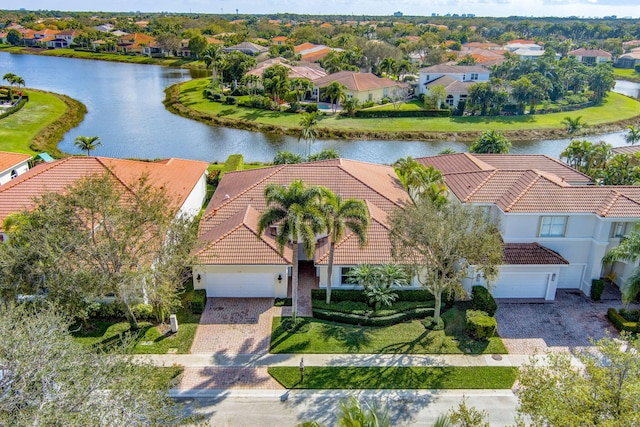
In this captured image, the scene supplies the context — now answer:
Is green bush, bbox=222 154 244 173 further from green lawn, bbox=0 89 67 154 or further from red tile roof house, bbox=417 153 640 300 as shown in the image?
green lawn, bbox=0 89 67 154

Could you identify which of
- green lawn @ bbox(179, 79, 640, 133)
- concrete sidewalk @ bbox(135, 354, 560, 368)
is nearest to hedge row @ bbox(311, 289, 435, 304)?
concrete sidewalk @ bbox(135, 354, 560, 368)

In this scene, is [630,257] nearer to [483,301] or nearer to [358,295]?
[483,301]

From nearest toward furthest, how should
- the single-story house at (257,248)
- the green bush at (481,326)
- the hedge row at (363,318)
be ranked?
the green bush at (481,326) → the hedge row at (363,318) → the single-story house at (257,248)

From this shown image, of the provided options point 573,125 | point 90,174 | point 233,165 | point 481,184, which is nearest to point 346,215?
point 481,184

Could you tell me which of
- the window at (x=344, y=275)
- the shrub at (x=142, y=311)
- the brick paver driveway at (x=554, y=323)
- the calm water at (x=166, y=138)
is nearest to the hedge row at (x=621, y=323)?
the brick paver driveway at (x=554, y=323)

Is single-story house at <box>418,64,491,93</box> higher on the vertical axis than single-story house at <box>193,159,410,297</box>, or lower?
higher

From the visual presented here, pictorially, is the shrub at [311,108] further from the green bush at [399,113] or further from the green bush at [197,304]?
the green bush at [197,304]
